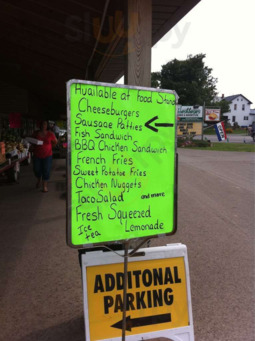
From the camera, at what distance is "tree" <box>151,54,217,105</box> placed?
2203 inches

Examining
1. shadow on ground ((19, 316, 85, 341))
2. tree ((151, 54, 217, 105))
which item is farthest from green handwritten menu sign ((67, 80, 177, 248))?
tree ((151, 54, 217, 105))

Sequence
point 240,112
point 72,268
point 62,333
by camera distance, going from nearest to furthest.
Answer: point 62,333 → point 72,268 → point 240,112

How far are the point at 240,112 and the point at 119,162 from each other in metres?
89.1

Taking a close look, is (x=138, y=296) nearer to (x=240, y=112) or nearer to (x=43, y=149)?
(x=43, y=149)

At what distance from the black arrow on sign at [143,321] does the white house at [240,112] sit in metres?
87.4

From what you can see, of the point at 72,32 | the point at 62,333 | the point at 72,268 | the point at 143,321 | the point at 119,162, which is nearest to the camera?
the point at 119,162

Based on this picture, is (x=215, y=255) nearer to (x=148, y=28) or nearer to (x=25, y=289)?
(x=25, y=289)

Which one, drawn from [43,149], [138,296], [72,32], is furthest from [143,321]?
[43,149]

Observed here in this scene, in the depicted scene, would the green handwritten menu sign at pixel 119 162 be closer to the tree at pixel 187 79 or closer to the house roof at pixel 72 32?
the house roof at pixel 72 32

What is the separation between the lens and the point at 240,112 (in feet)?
279

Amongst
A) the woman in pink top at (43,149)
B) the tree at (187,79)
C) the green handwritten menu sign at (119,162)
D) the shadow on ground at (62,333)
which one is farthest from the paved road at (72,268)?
the tree at (187,79)

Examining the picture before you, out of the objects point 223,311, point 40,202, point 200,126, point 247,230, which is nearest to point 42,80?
point 40,202

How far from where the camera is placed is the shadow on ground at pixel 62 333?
8.73 feet

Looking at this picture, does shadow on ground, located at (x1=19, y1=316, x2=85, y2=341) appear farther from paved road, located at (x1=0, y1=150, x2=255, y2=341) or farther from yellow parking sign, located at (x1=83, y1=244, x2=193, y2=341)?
yellow parking sign, located at (x1=83, y1=244, x2=193, y2=341)
